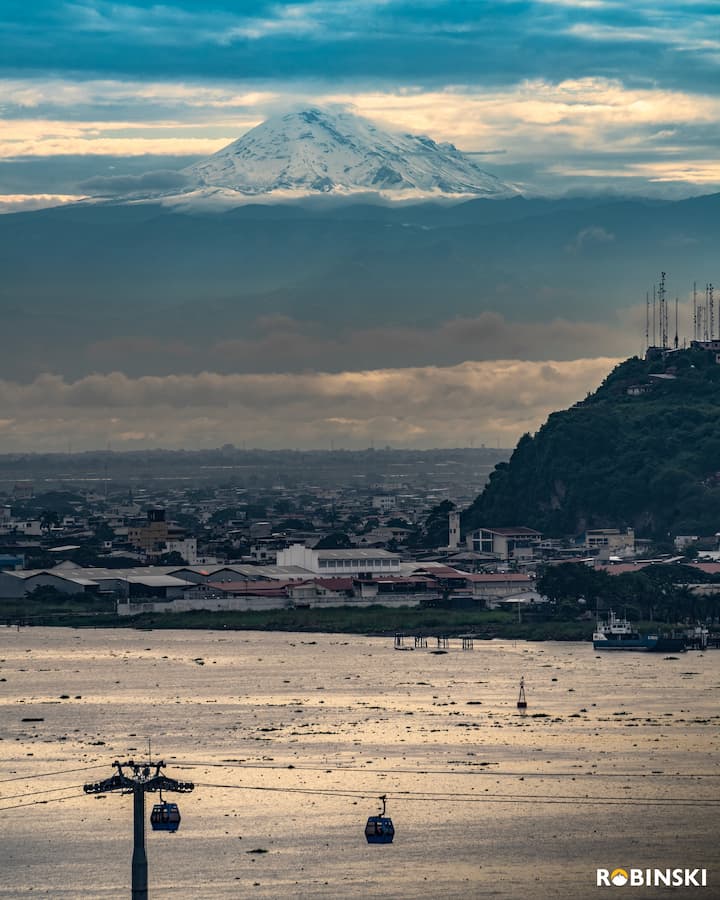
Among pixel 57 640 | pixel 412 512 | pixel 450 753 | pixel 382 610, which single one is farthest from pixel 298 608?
pixel 412 512

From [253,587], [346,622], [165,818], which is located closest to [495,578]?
[253,587]

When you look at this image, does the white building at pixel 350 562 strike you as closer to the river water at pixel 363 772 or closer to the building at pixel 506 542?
the building at pixel 506 542

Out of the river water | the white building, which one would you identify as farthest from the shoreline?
the river water

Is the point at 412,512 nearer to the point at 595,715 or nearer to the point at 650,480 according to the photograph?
the point at 650,480

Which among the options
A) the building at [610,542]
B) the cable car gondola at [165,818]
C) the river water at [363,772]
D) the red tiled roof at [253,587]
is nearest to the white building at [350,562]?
the red tiled roof at [253,587]

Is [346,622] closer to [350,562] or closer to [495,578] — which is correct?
[495,578]

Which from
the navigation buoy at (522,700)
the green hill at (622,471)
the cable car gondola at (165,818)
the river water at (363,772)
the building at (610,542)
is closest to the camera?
the river water at (363,772)

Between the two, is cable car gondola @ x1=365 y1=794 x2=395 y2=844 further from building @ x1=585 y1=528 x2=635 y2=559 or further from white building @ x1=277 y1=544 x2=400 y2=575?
building @ x1=585 y1=528 x2=635 y2=559

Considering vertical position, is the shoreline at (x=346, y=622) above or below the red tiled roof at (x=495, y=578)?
below
